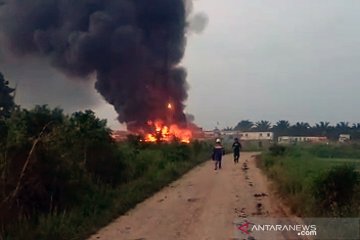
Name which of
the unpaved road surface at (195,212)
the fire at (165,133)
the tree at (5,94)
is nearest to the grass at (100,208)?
the unpaved road surface at (195,212)

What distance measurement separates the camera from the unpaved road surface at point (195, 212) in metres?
9.86

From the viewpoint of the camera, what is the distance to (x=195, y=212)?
1232 cm

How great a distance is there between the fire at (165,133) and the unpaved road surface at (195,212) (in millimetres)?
22666

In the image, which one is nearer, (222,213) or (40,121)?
(222,213)

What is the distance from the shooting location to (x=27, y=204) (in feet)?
36.8

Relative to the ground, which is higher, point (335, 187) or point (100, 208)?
point (335, 187)

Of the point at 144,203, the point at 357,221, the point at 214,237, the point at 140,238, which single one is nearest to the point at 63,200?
the point at 144,203

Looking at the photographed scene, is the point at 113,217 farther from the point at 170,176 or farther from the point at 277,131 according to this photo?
the point at 277,131

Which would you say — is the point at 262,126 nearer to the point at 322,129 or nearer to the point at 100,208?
the point at 322,129

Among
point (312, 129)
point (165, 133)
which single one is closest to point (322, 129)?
point (312, 129)

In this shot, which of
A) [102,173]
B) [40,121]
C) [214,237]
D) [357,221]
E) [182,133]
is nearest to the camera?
[357,221]

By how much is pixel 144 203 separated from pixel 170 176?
7.37 meters

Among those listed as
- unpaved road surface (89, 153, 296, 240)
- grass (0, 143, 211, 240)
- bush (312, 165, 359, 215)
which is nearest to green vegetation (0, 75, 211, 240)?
grass (0, 143, 211, 240)

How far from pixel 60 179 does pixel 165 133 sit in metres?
32.5
